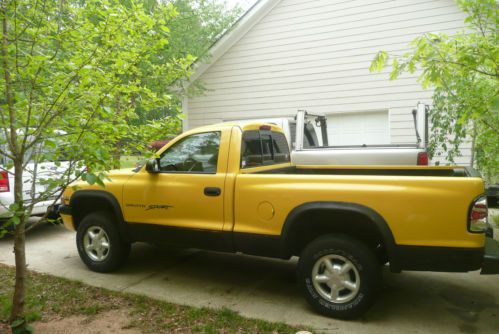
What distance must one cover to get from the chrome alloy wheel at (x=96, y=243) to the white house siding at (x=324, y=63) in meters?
6.33

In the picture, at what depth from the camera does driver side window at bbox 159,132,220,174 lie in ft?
13.7

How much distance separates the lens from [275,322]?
3.36m

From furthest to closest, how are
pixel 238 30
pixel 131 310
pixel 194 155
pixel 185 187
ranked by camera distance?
pixel 238 30
pixel 194 155
pixel 185 187
pixel 131 310

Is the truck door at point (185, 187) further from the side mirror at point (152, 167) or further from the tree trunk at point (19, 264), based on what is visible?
the tree trunk at point (19, 264)

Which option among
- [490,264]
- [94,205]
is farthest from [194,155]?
[490,264]

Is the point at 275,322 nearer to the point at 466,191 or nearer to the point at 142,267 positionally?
the point at 466,191

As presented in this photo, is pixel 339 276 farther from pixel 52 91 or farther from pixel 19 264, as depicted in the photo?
pixel 52 91

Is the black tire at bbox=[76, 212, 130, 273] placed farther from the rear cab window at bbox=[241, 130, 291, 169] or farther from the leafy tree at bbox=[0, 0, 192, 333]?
the rear cab window at bbox=[241, 130, 291, 169]

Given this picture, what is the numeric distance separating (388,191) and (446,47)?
5.79 feet

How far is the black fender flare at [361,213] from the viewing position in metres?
3.18

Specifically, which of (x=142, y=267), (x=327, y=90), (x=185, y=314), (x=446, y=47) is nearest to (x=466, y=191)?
(x=446, y=47)

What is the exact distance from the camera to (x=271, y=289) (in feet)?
13.7

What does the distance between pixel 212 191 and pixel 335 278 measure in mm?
1487

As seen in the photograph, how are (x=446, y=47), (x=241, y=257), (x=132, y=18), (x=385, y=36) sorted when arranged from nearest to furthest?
(x=132, y=18), (x=446, y=47), (x=241, y=257), (x=385, y=36)
